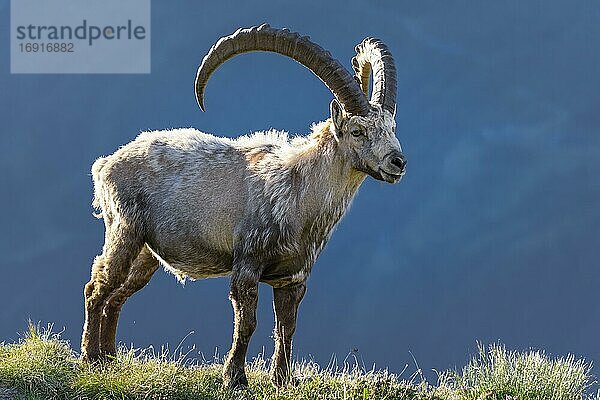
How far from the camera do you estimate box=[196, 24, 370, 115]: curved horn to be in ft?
30.5

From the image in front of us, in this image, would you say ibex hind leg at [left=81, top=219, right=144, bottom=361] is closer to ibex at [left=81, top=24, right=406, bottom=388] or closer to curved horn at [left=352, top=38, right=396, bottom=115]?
ibex at [left=81, top=24, right=406, bottom=388]

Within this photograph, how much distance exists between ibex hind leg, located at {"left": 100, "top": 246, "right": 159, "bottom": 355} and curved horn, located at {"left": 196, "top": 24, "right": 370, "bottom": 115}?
2.78 metres

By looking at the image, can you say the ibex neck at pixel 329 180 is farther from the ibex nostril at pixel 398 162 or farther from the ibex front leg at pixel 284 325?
the ibex front leg at pixel 284 325

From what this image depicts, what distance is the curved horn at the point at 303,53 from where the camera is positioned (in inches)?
366

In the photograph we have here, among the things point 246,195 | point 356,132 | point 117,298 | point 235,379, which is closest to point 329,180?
point 356,132

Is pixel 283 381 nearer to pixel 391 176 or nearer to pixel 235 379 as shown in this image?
pixel 235 379

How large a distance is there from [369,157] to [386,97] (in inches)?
34.4

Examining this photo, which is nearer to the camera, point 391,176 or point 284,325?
point 391,176

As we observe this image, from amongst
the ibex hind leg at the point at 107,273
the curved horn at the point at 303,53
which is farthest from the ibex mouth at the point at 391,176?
the ibex hind leg at the point at 107,273

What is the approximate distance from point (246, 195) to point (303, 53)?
158 centimetres

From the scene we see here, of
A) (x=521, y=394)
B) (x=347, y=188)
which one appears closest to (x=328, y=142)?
(x=347, y=188)

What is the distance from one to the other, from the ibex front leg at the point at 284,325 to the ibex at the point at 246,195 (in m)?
0.01

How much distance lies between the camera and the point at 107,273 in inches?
429

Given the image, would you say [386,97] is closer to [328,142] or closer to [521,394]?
[328,142]
